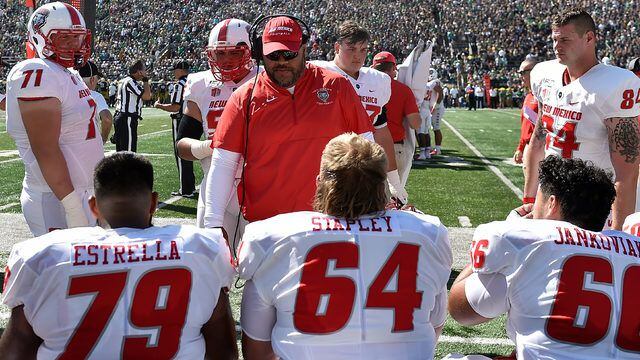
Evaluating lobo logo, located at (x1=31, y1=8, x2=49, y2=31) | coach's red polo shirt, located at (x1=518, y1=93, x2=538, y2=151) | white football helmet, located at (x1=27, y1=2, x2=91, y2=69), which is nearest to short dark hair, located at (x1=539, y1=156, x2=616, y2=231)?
white football helmet, located at (x1=27, y1=2, x2=91, y2=69)

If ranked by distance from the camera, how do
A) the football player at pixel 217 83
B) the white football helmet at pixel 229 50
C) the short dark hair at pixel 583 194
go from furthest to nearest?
the white football helmet at pixel 229 50, the football player at pixel 217 83, the short dark hair at pixel 583 194

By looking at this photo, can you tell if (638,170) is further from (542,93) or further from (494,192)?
(494,192)

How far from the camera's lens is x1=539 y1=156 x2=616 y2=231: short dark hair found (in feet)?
8.83

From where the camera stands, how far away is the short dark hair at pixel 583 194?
269cm

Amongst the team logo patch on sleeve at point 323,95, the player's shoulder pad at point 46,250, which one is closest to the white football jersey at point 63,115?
the team logo patch on sleeve at point 323,95

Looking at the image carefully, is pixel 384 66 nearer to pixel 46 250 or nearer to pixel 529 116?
pixel 529 116

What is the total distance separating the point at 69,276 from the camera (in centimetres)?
233

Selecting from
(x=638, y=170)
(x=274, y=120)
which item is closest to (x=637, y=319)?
(x=274, y=120)

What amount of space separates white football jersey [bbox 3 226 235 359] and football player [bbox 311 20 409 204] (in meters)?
3.40

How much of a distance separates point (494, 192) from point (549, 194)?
8.05m

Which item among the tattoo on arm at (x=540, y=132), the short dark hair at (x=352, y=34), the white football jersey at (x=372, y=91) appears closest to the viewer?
the tattoo on arm at (x=540, y=132)

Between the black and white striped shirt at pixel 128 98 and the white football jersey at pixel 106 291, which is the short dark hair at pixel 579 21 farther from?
the black and white striped shirt at pixel 128 98

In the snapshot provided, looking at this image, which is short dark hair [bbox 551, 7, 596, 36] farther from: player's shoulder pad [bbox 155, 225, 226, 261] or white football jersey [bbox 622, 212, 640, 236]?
player's shoulder pad [bbox 155, 225, 226, 261]

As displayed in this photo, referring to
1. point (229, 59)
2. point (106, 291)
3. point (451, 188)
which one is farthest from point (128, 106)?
point (106, 291)
